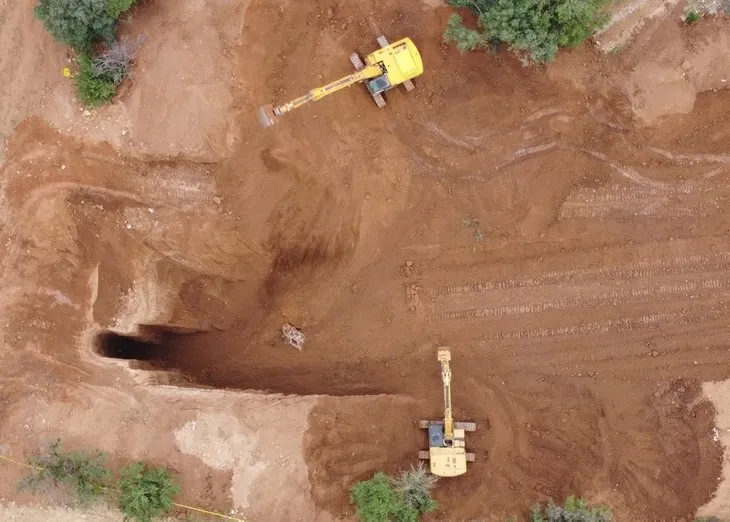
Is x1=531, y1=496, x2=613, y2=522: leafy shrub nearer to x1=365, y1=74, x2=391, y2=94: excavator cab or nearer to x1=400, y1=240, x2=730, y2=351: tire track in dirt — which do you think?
x1=400, y1=240, x2=730, y2=351: tire track in dirt

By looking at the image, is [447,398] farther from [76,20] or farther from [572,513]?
[76,20]

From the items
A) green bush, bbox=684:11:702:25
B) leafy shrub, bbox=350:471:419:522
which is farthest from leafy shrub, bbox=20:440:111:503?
green bush, bbox=684:11:702:25

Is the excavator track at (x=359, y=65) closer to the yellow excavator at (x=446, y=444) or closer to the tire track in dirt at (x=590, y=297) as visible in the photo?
the tire track in dirt at (x=590, y=297)

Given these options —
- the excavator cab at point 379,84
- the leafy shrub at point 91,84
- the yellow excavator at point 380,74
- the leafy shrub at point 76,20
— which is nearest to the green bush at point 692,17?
the yellow excavator at point 380,74

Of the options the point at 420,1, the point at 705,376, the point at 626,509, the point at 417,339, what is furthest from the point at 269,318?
the point at 705,376

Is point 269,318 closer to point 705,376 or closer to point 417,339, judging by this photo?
point 417,339

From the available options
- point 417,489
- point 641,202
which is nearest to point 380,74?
point 641,202

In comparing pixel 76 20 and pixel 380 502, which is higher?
pixel 76 20
